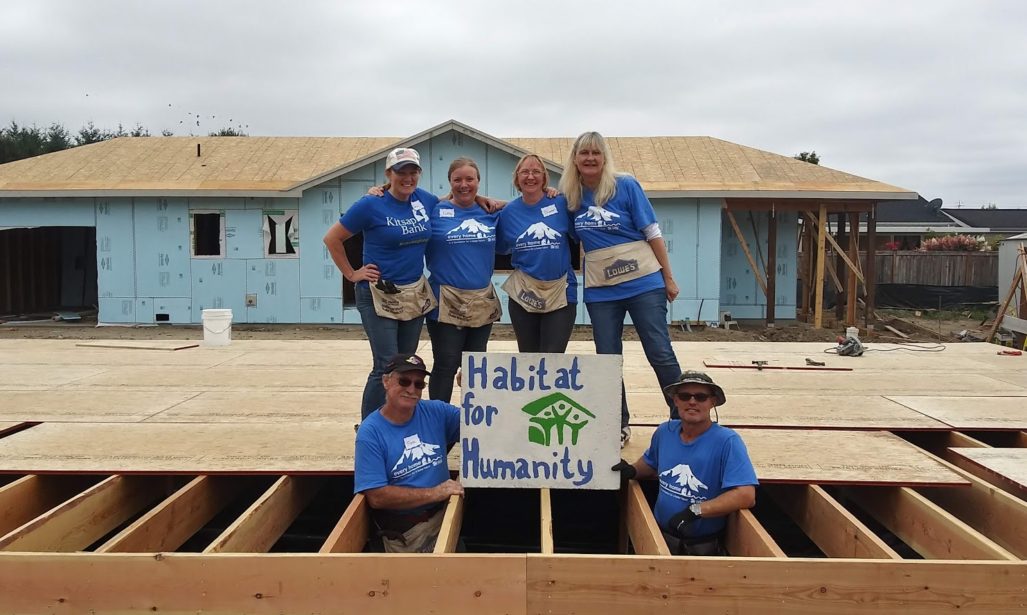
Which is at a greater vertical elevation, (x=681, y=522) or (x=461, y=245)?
(x=461, y=245)

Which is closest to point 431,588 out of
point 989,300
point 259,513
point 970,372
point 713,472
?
point 259,513

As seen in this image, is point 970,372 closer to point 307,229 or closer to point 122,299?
point 307,229

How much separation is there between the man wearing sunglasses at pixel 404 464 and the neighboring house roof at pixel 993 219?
128 feet

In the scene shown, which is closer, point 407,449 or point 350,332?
point 407,449

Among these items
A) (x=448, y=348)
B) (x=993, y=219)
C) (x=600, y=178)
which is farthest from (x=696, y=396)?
(x=993, y=219)

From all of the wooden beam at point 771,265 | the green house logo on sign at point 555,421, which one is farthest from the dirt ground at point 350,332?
the green house logo on sign at point 555,421

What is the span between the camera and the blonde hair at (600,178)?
3516 millimetres

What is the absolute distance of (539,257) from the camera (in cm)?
360

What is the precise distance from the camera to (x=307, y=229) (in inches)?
562

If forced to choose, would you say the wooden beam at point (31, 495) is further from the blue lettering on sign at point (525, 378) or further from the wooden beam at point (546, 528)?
the wooden beam at point (546, 528)

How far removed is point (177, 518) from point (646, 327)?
2398mm

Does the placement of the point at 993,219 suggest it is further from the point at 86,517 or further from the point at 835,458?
the point at 86,517

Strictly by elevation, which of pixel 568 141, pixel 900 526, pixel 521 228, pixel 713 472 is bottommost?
pixel 900 526

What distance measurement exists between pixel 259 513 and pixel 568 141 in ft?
51.7
